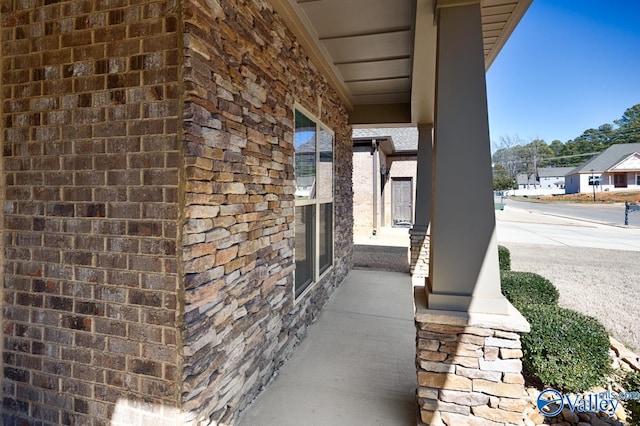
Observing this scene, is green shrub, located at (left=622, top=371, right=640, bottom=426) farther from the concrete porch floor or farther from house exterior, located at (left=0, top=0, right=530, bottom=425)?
the concrete porch floor

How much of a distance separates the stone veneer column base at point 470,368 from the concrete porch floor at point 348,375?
44 cm

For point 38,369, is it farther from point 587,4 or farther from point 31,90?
point 587,4

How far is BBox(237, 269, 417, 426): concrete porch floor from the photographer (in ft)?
8.17

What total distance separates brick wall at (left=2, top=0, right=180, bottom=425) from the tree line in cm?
5014

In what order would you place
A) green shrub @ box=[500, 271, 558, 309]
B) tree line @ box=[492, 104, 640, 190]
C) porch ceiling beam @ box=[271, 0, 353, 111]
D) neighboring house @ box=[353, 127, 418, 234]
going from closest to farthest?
porch ceiling beam @ box=[271, 0, 353, 111]
green shrub @ box=[500, 271, 558, 309]
neighboring house @ box=[353, 127, 418, 234]
tree line @ box=[492, 104, 640, 190]

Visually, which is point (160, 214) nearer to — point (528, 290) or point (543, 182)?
point (528, 290)

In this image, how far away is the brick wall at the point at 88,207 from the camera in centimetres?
180

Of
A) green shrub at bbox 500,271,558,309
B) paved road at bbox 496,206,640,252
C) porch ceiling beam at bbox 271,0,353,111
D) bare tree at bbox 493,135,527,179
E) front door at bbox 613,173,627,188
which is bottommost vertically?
paved road at bbox 496,206,640,252

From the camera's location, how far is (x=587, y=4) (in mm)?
9695

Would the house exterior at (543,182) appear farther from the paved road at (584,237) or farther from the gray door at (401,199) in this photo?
the gray door at (401,199)

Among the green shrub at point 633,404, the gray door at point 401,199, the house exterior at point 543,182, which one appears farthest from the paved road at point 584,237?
the house exterior at point 543,182

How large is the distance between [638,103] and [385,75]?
199 feet

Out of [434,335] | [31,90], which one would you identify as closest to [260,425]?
[434,335]
